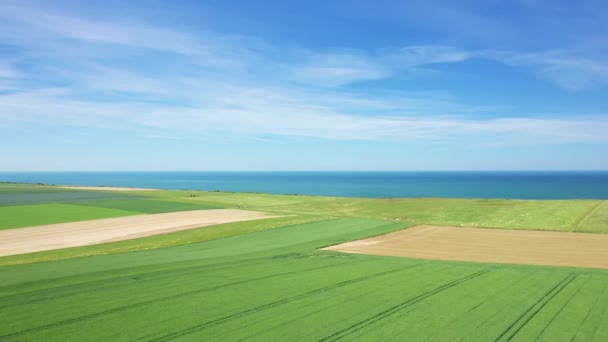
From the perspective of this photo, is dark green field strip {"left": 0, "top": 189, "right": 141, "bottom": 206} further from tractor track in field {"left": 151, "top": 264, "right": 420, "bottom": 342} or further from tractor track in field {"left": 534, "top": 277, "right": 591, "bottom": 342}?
tractor track in field {"left": 534, "top": 277, "right": 591, "bottom": 342}

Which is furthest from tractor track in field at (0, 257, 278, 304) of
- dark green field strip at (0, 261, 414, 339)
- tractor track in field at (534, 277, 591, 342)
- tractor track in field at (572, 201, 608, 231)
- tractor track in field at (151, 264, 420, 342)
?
tractor track in field at (572, 201, 608, 231)

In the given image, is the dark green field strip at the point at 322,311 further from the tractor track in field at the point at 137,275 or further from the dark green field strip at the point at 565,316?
the tractor track in field at the point at 137,275

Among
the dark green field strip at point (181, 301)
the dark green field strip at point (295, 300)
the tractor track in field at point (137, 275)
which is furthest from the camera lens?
the tractor track in field at point (137, 275)

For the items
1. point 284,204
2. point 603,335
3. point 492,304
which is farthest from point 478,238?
point 284,204

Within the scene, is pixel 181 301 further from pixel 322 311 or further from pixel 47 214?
pixel 47 214

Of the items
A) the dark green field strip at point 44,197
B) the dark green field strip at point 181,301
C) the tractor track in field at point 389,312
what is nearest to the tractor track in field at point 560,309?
the tractor track in field at point 389,312

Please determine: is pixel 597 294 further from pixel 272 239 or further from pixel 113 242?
pixel 113 242
